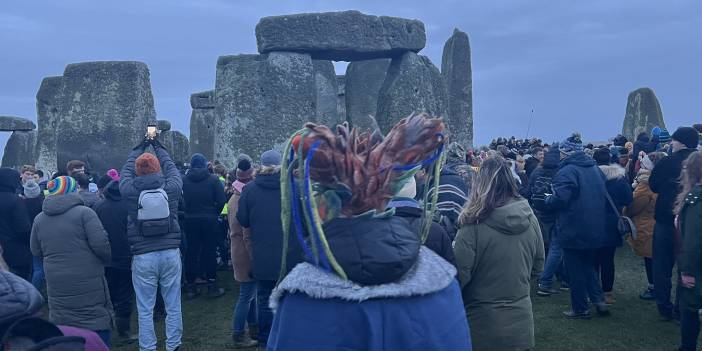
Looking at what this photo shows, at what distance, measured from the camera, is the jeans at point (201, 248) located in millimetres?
6883

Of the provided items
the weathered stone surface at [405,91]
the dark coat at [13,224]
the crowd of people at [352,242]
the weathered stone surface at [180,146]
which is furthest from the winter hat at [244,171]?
the weathered stone surface at [180,146]

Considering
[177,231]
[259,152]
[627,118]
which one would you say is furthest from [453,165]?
[627,118]

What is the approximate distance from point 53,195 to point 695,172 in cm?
471

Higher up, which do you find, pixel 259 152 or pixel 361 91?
pixel 361 91

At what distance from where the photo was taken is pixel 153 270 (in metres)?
4.70

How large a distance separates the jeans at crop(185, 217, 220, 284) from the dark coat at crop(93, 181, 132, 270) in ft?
4.75

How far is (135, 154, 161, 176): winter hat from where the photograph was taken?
15.6 ft

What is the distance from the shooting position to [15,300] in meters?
1.80

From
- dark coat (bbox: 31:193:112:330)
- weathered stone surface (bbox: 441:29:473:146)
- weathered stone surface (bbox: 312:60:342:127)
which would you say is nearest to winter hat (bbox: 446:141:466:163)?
dark coat (bbox: 31:193:112:330)

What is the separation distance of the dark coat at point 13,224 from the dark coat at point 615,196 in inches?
227

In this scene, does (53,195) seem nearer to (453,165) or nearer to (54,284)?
(54,284)

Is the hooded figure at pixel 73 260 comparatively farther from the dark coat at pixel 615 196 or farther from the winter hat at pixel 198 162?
the dark coat at pixel 615 196

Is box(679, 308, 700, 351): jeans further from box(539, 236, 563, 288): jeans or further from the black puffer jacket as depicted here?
the black puffer jacket

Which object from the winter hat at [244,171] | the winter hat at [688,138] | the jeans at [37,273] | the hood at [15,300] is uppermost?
the winter hat at [688,138]
